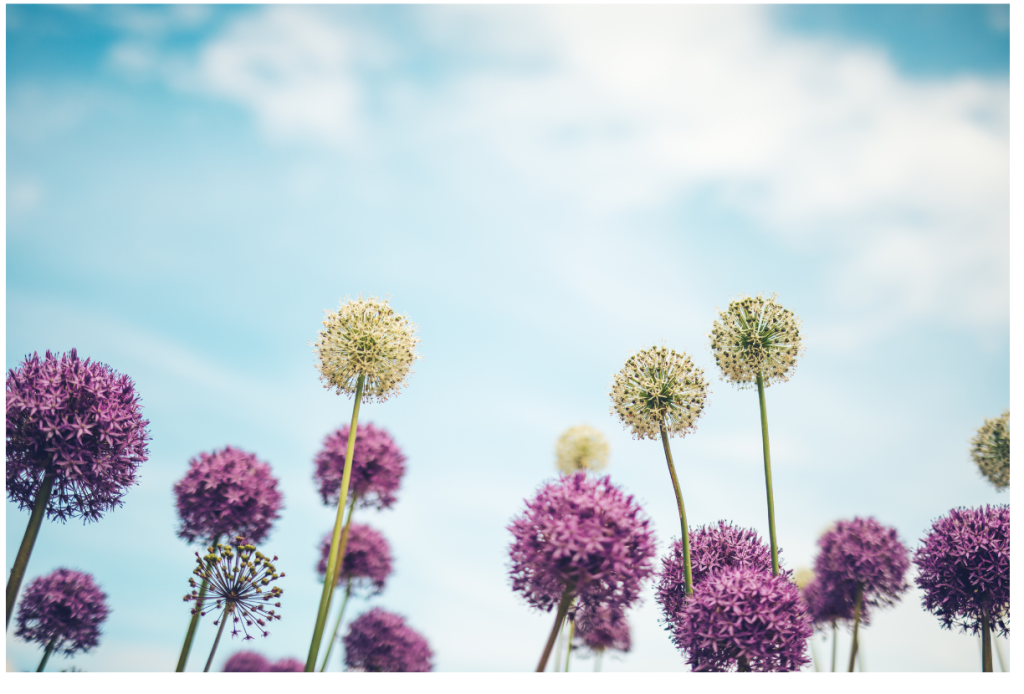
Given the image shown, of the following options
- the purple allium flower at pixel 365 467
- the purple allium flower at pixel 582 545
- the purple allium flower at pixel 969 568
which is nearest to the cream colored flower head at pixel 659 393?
the purple allium flower at pixel 582 545

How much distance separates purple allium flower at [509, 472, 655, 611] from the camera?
4.70 m

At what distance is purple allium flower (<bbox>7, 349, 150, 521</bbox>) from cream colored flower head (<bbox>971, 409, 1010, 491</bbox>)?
37.2ft

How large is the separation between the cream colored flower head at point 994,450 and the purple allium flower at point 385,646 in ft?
28.3

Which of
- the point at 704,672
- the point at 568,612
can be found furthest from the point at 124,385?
the point at 704,672

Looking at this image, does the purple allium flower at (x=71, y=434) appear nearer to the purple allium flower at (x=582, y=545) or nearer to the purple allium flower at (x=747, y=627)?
the purple allium flower at (x=582, y=545)

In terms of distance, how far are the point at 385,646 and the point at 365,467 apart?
2482 mm

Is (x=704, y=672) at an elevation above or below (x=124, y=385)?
below

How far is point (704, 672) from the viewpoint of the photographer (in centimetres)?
523

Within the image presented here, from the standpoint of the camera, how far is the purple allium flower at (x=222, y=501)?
7.03 meters

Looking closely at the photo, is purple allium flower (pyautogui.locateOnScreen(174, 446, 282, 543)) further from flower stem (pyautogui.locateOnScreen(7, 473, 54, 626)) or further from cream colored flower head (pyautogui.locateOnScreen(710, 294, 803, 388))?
cream colored flower head (pyautogui.locateOnScreen(710, 294, 803, 388))

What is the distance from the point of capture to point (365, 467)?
801 cm

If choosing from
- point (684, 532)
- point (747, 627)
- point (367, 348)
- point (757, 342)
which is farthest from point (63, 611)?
point (757, 342)
